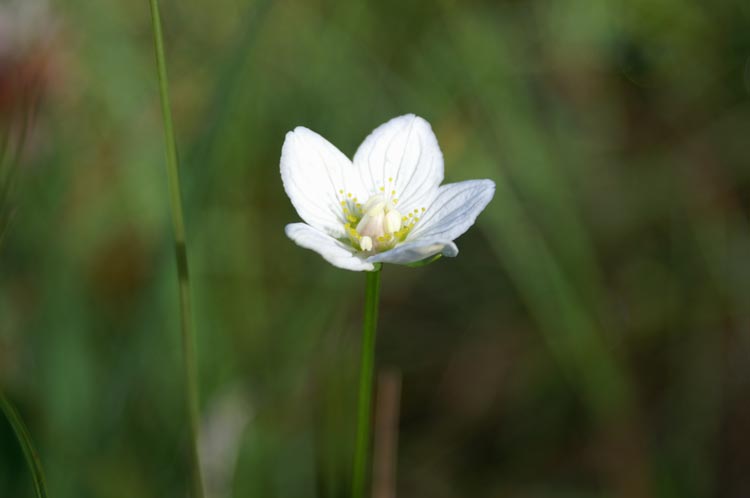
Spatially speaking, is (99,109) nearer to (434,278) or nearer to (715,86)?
(434,278)

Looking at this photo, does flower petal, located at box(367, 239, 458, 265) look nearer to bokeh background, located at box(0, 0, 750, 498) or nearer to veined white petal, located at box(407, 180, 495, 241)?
veined white petal, located at box(407, 180, 495, 241)

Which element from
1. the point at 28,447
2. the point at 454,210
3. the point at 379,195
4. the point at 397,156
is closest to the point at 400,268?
the point at 397,156

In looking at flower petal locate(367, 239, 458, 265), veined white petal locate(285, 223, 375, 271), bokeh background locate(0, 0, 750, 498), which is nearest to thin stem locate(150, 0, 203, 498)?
veined white petal locate(285, 223, 375, 271)

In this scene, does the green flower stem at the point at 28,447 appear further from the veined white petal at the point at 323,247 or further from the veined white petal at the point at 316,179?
the veined white petal at the point at 316,179

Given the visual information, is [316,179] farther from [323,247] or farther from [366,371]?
[366,371]

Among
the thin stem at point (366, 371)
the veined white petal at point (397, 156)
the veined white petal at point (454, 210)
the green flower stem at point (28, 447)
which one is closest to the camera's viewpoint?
the green flower stem at point (28, 447)

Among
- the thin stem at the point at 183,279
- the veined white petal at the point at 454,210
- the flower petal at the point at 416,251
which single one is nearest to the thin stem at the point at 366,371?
the flower petal at the point at 416,251
